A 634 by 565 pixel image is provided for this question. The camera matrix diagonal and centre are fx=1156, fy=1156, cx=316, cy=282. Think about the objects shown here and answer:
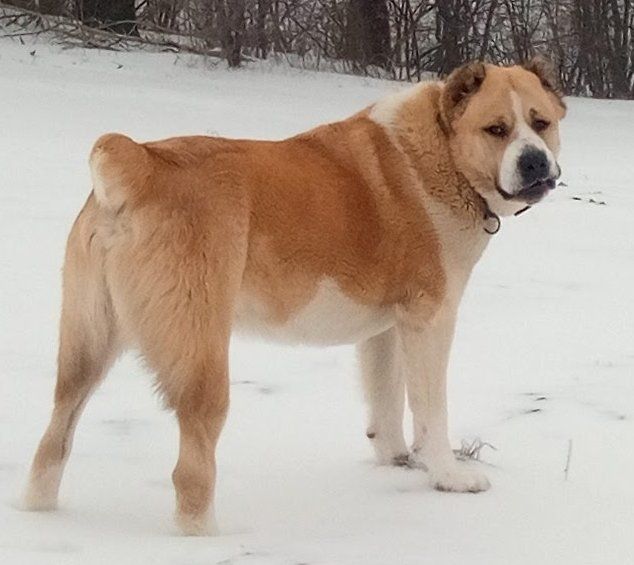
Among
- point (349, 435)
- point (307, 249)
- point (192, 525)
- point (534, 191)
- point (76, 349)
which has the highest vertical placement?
point (534, 191)

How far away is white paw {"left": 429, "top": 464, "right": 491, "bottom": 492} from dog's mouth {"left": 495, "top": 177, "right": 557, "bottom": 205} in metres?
0.87

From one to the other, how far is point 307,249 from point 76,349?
737 mm

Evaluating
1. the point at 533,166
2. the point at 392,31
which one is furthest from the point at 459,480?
the point at 392,31

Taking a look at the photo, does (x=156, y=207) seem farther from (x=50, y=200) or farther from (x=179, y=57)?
(x=179, y=57)

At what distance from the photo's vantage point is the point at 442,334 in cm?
373

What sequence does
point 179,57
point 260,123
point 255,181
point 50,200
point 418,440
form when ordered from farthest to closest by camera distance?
point 179,57 < point 260,123 < point 50,200 < point 418,440 < point 255,181

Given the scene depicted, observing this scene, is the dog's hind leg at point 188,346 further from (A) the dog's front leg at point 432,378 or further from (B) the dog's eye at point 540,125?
(B) the dog's eye at point 540,125

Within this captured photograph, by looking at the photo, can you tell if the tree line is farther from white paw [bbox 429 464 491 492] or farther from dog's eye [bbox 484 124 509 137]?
white paw [bbox 429 464 491 492]

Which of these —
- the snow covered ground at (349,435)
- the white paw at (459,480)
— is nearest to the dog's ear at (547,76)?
the snow covered ground at (349,435)

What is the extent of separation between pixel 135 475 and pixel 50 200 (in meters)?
4.10

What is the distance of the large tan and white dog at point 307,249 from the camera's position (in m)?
3.11

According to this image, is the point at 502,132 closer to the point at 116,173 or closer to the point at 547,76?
the point at 547,76

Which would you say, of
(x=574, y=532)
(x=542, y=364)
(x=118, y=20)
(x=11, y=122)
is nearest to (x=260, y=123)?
(x=11, y=122)

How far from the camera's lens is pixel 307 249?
3457mm
